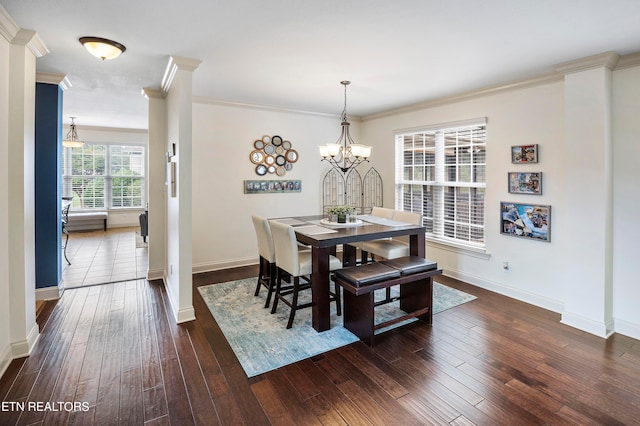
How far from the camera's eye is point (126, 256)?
228 inches

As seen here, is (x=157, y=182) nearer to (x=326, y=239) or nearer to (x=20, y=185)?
(x=20, y=185)

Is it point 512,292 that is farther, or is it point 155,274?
point 155,274

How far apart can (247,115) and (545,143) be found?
387 centimetres

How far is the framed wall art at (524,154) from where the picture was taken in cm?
356

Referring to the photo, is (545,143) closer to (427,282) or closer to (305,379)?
→ (427,282)

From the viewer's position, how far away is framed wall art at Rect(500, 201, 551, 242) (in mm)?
3523

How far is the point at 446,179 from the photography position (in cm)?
466

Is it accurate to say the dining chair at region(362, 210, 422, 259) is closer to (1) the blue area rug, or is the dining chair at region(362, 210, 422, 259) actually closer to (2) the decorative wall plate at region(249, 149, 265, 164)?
(1) the blue area rug

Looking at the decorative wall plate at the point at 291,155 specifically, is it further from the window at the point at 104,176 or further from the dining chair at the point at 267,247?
the window at the point at 104,176

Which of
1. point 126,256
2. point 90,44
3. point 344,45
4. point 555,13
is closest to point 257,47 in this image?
point 344,45

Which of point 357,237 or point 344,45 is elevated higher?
point 344,45

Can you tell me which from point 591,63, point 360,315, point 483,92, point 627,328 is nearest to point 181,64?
point 360,315

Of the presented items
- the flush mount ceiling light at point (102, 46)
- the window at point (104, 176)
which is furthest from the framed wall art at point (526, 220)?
the window at point (104, 176)

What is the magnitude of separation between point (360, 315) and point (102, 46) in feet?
10.1
